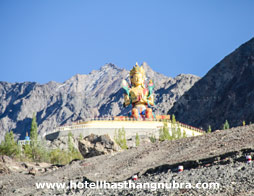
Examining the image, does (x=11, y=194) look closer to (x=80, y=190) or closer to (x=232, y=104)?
(x=80, y=190)

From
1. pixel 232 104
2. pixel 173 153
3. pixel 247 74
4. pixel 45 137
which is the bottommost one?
pixel 173 153

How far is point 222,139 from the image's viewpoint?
27031 millimetres

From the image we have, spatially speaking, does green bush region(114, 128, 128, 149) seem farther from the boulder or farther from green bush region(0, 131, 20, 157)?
green bush region(0, 131, 20, 157)

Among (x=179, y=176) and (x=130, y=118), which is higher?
(x=130, y=118)

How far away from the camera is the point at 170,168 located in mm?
23703

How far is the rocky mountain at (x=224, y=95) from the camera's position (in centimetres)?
10038

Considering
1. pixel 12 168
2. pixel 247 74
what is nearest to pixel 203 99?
pixel 247 74

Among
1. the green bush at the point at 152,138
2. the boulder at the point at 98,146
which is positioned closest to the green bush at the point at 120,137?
the green bush at the point at 152,138

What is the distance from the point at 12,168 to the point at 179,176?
1643 centimetres

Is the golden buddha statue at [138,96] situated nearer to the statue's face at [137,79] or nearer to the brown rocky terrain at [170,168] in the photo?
the statue's face at [137,79]

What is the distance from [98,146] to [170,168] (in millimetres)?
12258

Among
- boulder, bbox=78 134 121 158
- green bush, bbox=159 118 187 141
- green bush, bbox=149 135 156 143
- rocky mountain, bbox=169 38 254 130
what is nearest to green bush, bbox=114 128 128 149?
green bush, bbox=149 135 156 143

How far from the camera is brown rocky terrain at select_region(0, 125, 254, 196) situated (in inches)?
738

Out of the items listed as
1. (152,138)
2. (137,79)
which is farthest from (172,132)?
(137,79)
